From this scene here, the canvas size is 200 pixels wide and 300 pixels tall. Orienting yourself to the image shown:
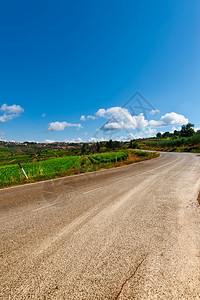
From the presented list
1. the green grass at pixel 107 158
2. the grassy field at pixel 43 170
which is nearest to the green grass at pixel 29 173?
the grassy field at pixel 43 170

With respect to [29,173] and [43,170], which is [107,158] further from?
[29,173]

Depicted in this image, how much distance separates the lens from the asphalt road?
1610 mm

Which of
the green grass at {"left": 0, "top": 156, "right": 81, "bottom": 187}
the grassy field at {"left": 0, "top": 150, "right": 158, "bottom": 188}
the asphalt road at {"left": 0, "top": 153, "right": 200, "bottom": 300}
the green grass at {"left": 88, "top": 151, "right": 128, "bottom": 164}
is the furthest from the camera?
the green grass at {"left": 88, "top": 151, "right": 128, "bottom": 164}

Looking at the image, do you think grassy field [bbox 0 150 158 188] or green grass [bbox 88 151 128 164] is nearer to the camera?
grassy field [bbox 0 150 158 188]

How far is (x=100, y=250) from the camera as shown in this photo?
228 cm

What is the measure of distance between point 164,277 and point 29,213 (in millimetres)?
3517

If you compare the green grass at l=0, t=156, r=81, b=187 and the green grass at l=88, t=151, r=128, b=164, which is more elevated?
the green grass at l=0, t=156, r=81, b=187

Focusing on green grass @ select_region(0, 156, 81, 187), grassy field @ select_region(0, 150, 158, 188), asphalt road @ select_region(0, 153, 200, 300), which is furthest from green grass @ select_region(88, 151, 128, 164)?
asphalt road @ select_region(0, 153, 200, 300)

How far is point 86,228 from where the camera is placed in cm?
293

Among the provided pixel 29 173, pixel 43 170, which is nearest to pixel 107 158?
pixel 43 170

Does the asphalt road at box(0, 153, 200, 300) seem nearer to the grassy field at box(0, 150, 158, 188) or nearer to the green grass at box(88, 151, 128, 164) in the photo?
the grassy field at box(0, 150, 158, 188)

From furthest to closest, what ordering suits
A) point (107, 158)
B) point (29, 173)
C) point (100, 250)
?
point (107, 158)
point (29, 173)
point (100, 250)

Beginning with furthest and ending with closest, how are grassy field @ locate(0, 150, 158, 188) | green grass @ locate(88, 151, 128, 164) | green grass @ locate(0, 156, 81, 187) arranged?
green grass @ locate(88, 151, 128, 164) → grassy field @ locate(0, 150, 158, 188) → green grass @ locate(0, 156, 81, 187)

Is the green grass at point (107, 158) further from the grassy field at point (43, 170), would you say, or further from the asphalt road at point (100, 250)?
the asphalt road at point (100, 250)
